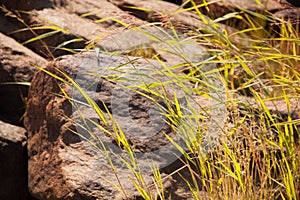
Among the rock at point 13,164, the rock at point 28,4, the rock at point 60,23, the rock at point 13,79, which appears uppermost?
the rock at point 28,4

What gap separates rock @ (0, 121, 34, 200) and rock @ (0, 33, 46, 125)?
33 centimetres

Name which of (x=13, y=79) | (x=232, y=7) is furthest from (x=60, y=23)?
(x=232, y=7)

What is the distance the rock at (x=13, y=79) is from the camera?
3.31 metres

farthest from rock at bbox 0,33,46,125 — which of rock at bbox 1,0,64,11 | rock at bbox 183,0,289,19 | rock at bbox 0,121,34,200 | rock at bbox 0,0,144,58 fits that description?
rock at bbox 183,0,289,19

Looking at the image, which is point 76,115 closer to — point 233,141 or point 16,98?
point 233,141

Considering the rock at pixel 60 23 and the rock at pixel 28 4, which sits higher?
the rock at pixel 28 4

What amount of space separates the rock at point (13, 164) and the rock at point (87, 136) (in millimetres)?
167

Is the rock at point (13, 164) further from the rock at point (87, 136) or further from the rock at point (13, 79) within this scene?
the rock at point (13, 79)

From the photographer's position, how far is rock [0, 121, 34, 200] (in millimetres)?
2910

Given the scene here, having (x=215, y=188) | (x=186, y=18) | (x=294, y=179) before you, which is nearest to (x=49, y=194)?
(x=215, y=188)

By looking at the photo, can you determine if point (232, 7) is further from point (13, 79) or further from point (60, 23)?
point (13, 79)

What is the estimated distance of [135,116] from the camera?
8.30 feet

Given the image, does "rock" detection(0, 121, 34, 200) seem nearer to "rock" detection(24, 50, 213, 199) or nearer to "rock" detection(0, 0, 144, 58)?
"rock" detection(24, 50, 213, 199)

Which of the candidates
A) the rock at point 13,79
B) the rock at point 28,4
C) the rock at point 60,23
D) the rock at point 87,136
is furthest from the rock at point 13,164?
the rock at point 28,4
